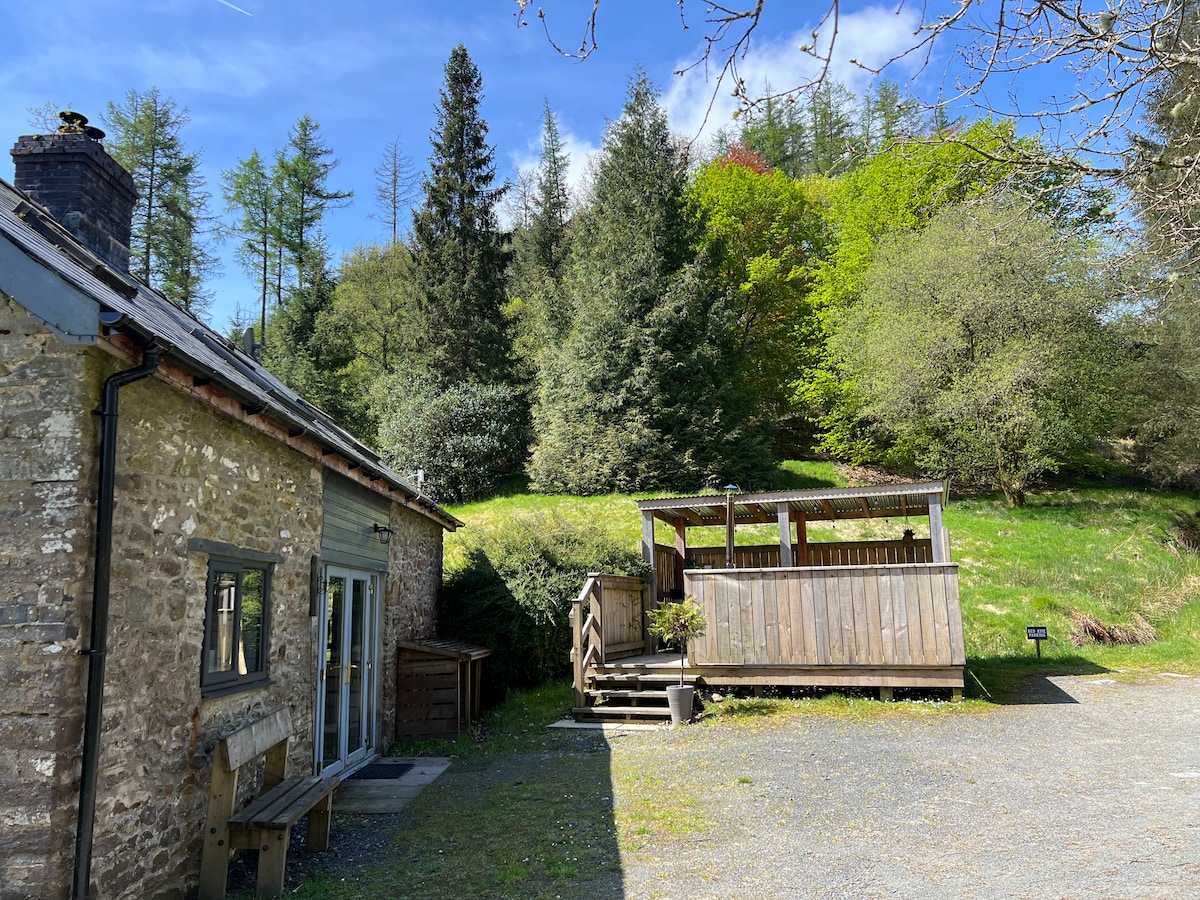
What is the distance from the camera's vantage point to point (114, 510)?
4.48m

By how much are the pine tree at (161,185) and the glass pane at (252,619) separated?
2561 cm

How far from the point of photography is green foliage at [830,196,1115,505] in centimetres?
2162

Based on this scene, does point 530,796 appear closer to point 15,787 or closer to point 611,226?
point 15,787

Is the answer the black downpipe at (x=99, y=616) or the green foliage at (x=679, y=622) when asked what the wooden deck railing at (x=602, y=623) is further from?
the black downpipe at (x=99, y=616)

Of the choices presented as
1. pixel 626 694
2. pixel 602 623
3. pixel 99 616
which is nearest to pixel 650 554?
pixel 602 623

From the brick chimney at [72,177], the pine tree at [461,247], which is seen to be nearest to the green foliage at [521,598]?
the brick chimney at [72,177]

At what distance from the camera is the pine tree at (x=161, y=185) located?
2778 cm

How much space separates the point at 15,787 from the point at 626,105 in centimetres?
2703

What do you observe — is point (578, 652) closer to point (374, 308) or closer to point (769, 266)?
point (769, 266)

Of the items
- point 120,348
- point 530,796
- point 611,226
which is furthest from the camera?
point 611,226

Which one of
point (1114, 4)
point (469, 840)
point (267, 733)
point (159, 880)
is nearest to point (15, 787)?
point (159, 880)

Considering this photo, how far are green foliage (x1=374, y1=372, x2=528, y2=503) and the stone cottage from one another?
17.6 meters

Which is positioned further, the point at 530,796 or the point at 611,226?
the point at 611,226

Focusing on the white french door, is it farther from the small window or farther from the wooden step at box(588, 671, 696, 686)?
the wooden step at box(588, 671, 696, 686)
